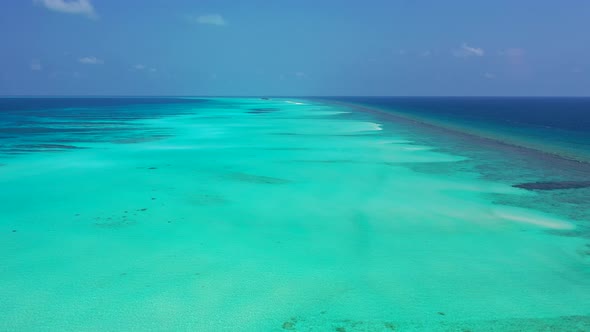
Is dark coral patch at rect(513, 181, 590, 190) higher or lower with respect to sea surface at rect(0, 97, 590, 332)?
higher

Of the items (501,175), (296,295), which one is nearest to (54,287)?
(296,295)

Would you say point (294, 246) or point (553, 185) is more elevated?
point (553, 185)

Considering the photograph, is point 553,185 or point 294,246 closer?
point 294,246

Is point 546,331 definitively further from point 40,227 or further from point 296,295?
point 40,227

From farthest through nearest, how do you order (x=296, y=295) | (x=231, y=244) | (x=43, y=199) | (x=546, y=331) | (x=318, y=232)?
(x=43, y=199) < (x=318, y=232) < (x=231, y=244) < (x=296, y=295) < (x=546, y=331)

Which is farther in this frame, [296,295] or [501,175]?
[501,175]

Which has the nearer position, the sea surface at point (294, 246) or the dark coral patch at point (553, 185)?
the sea surface at point (294, 246)

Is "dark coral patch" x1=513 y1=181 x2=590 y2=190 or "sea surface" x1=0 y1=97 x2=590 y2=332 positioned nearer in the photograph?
"sea surface" x1=0 y1=97 x2=590 y2=332

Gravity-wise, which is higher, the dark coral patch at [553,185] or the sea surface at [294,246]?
the dark coral patch at [553,185]
